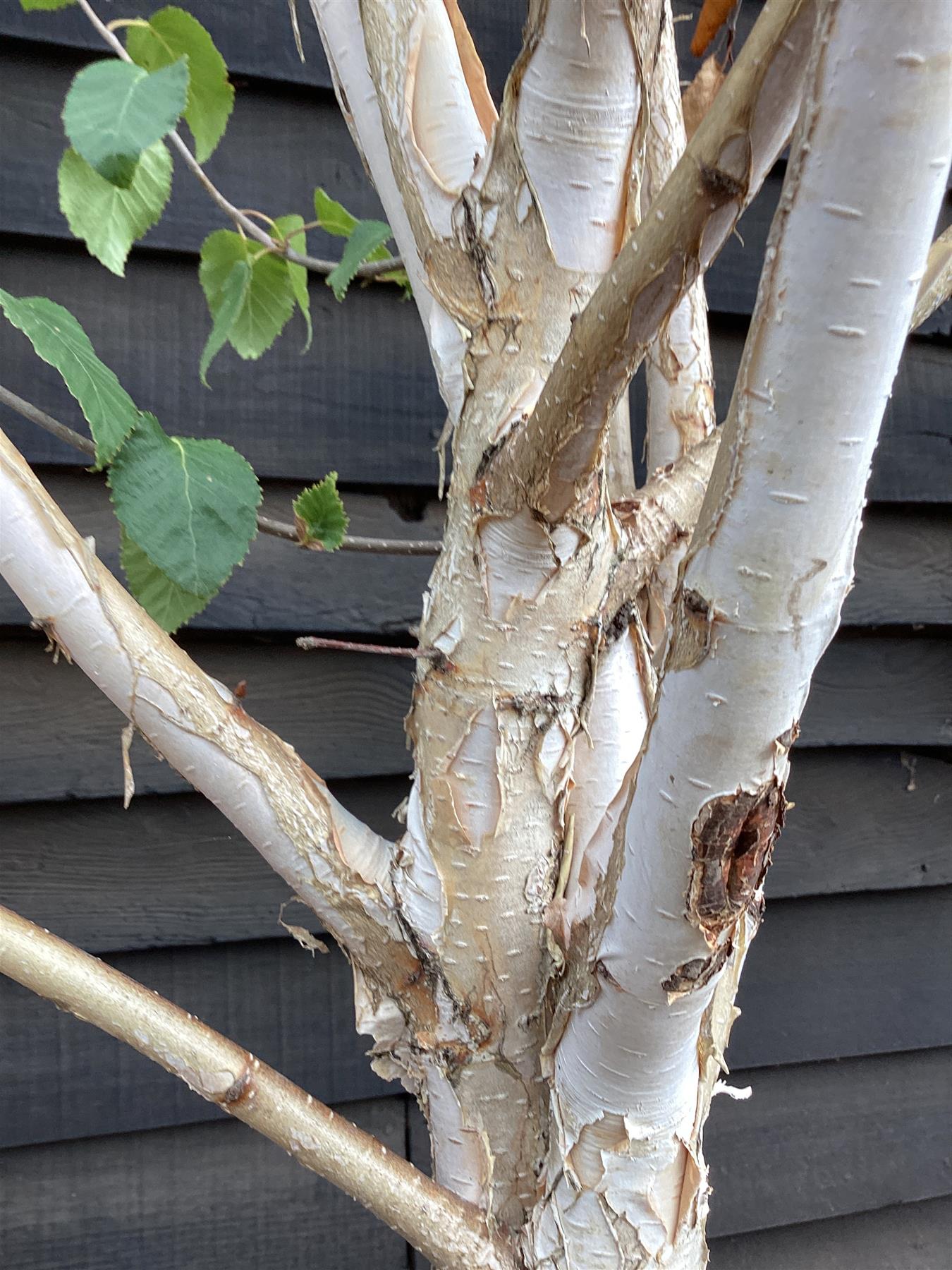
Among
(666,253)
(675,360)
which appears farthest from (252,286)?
(666,253)

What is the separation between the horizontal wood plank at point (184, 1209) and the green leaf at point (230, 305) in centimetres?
69

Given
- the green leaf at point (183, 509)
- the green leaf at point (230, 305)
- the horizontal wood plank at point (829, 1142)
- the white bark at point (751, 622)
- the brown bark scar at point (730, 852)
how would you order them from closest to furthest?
the white bark at point (751, 622) < the brown bark scar at point (730, 852) < the green leaf at point (183, 509) < the green leaf at point (230, 305) < the horizontal wood plank at point (829, 1142)

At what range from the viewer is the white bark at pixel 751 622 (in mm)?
214

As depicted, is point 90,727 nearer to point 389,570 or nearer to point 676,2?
point 389,570

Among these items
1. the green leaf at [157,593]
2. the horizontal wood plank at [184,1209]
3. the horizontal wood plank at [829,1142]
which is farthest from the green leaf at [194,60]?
the horizontal wood plank at [829,1142]

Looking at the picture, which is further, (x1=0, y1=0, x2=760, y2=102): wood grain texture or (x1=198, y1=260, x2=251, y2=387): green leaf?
(x1=0, y1=0, x2=760, y2=102): wood grain texture

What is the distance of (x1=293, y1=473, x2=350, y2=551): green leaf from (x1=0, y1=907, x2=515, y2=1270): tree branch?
0.23m

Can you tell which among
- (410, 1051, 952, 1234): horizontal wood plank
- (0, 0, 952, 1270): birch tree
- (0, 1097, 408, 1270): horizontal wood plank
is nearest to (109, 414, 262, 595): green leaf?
(0, 0, 952, 1270): birch tree

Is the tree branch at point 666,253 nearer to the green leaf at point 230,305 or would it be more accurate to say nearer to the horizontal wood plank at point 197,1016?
the green leaf at point 230,305

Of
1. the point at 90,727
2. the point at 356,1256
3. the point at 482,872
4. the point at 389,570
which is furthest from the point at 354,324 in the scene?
the point at 356,1256

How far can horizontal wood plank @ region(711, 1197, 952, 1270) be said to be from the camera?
1043mm

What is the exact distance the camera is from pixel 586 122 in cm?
38

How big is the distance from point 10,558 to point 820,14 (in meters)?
0.36

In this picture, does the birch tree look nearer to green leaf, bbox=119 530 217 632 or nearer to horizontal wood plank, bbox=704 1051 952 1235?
green leaf, bbox=119 530 217 632
